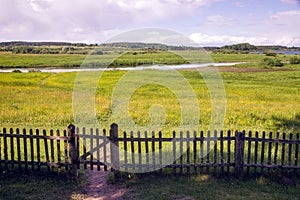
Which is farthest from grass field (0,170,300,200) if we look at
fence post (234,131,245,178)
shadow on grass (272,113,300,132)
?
shadow on grass (272,113,300,132)

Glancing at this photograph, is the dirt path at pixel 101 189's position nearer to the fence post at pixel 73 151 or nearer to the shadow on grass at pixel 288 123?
the fence post at pixel 73 151

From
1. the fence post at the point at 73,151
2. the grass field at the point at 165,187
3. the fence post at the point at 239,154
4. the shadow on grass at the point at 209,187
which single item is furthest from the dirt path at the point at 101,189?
the fence post at the point at 239,154

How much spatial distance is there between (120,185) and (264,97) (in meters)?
24.4

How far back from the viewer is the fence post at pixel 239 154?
8.34 meters

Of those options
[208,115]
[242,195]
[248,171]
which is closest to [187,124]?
[208,115]

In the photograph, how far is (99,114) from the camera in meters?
18.0

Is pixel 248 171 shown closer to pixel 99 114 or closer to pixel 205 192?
pixel 205 192

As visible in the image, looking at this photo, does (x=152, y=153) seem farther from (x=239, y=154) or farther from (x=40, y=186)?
(x=40, y=186)

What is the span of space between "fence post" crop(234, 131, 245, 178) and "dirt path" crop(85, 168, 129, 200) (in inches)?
120

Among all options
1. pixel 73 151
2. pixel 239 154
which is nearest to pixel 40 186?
pixel 73 151

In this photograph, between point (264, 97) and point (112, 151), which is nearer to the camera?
point (112, 151)

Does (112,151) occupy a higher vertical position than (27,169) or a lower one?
higher

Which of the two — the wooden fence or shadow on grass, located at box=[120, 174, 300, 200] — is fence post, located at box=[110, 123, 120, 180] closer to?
the wooden fence

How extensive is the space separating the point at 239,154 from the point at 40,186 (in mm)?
5317
